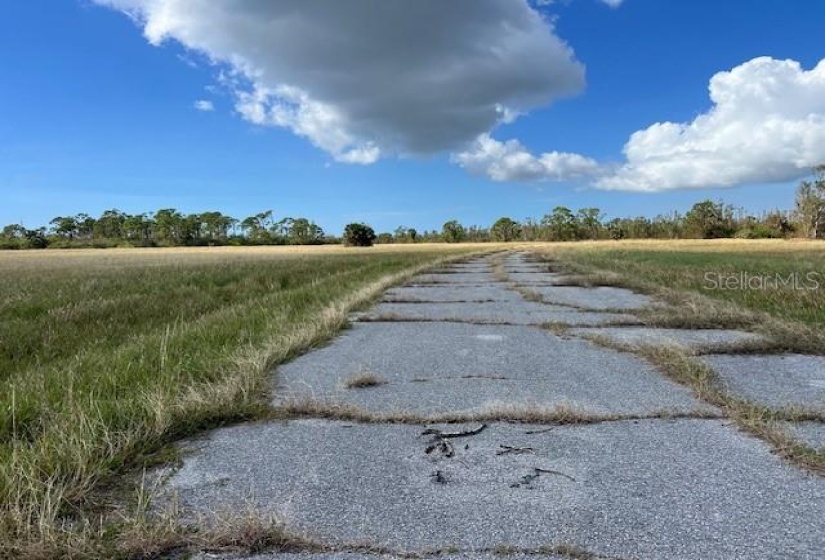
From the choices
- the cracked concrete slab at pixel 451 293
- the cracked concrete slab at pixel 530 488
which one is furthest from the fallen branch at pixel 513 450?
the cracked concrete slab at pixel 451 293

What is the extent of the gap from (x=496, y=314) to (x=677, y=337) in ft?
9.88

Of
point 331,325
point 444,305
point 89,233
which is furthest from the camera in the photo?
point 89,233

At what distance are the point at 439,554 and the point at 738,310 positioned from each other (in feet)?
24.5

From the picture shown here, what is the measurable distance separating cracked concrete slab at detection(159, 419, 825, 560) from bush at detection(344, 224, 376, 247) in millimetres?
82618

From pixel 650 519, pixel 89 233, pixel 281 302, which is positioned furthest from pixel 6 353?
pixel 89 233

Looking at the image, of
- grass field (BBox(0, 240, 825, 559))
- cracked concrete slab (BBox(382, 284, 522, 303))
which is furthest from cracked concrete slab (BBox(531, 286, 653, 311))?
cracked concrete slab (BBox(382, 284, 522, 303))

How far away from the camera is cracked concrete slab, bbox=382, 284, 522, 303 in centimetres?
1132

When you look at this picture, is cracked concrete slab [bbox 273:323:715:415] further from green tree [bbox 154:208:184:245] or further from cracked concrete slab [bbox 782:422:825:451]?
green tree [bbox 154:208:184:245]

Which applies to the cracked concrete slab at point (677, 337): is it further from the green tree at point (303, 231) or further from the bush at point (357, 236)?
the green tree at point (303, 231)

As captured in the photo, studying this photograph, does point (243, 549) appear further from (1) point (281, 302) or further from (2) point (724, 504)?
(1) point (281, 302)

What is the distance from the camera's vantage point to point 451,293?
12609 millimetres

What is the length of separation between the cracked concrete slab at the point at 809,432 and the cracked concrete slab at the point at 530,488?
289 millimetres

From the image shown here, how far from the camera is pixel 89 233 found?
13300 cm

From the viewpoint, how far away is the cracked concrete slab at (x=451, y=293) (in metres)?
11.3
